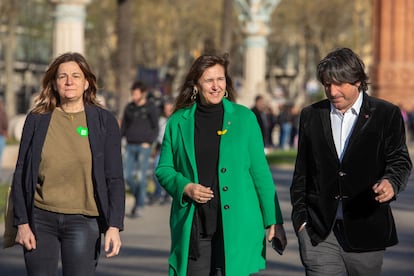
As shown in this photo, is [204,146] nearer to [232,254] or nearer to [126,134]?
[232,254]

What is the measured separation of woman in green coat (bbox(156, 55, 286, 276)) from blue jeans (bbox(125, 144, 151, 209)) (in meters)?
9.42

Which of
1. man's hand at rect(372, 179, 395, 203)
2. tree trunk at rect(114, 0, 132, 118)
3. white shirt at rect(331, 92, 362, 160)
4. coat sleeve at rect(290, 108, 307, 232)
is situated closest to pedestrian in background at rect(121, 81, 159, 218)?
coat sleeve at rect(290, 108, 307, 232)

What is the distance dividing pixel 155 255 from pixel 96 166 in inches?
222

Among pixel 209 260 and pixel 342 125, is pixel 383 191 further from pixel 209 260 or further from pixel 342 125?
pixel 209 260

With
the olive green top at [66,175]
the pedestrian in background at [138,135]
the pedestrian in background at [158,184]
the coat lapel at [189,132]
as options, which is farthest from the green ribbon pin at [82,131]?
the pedestrian in background at [158,184]

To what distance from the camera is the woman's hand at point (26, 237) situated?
22.2ft

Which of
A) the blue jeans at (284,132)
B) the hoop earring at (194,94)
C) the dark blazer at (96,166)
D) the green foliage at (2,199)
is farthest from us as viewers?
the blue jeans at (284,132)

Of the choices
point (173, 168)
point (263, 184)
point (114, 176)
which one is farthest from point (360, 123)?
point (114, 176)

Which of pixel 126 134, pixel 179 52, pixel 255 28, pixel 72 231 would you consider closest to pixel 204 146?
pixel 72 231

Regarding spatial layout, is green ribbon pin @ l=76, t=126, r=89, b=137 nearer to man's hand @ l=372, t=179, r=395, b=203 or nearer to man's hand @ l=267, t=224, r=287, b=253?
man's hand @ l=267, t=224, r=287, b=253

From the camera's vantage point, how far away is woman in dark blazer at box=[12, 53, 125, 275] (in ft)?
22.4

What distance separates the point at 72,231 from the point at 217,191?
2.74ft

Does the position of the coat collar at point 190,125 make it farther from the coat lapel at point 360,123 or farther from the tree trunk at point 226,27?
the tree trunk at point 226,27

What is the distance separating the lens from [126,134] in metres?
16.7
